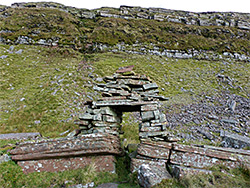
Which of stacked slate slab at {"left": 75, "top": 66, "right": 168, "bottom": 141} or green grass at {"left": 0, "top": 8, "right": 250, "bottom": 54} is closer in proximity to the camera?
stacked slate slab at {"left": 75, "top": 66, "right": 168, "bottom": 141}

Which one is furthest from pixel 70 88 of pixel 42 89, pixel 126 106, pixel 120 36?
pixel 120 36

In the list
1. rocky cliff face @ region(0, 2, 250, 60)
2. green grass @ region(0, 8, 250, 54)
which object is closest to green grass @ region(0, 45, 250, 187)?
rocky cliff face @ region(0, 2, 250, 60)

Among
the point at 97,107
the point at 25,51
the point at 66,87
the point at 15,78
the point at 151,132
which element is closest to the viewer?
the point at 151,132

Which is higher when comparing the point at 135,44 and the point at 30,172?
the point at 135,44

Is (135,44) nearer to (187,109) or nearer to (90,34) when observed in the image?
(90,34)

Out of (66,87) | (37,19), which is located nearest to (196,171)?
(66,87)

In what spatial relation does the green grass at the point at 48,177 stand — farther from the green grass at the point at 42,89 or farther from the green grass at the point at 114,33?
the green grass at the point at 114,33

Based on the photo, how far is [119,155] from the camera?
307 inches

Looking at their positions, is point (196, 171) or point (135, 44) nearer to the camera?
point (196, 171)

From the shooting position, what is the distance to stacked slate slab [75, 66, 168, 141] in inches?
298

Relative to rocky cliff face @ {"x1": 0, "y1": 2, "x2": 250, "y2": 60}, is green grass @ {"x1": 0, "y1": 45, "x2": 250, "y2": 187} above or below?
below

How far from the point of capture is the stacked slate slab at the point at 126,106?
298 inches

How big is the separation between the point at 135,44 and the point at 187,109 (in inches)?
899

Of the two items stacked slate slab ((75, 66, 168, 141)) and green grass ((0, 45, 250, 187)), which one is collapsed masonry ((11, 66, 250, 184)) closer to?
stacked slate slab ((75, 66, 168, 141))
